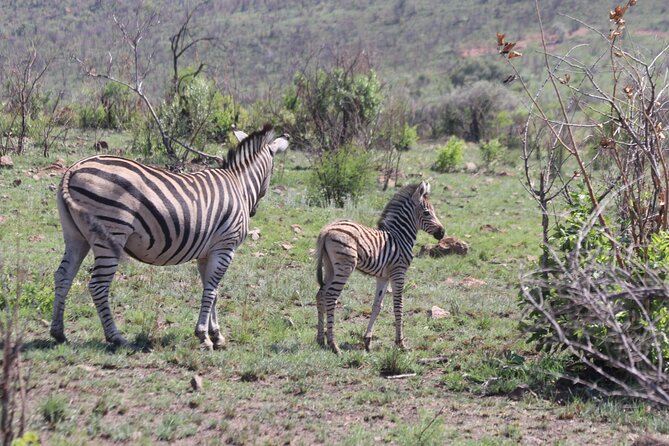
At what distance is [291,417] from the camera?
602cm

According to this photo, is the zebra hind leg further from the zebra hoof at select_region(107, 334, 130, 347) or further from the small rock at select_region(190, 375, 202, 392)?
the small rock at select_region(190, 375, 202, 392)

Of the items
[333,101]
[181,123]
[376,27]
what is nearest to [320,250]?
[181,123]

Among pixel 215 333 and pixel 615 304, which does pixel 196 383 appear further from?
pixel 615 304

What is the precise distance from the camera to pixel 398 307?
8664 mm

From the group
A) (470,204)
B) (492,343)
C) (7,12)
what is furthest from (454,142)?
(7,12)

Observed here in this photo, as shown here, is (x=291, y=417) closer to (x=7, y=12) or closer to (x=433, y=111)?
(x=433, y=111)

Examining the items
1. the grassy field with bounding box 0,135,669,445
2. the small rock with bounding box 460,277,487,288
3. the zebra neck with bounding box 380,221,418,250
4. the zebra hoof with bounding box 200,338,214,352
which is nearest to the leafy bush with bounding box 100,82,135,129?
the grassy field with bounding box 0,135,669,445

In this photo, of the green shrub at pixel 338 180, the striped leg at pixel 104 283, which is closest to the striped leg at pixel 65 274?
the striped leg at pixel 104 283

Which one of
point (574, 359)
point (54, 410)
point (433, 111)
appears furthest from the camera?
point (433, 111)

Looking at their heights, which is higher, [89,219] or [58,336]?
[89,219]

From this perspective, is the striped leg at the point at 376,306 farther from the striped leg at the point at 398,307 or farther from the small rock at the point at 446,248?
the small rock at the point at 446,248

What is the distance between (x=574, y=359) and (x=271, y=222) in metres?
8.28

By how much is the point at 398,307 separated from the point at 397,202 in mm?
1524

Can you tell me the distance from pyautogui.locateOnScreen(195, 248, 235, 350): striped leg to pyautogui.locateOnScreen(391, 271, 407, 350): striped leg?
204 cm
